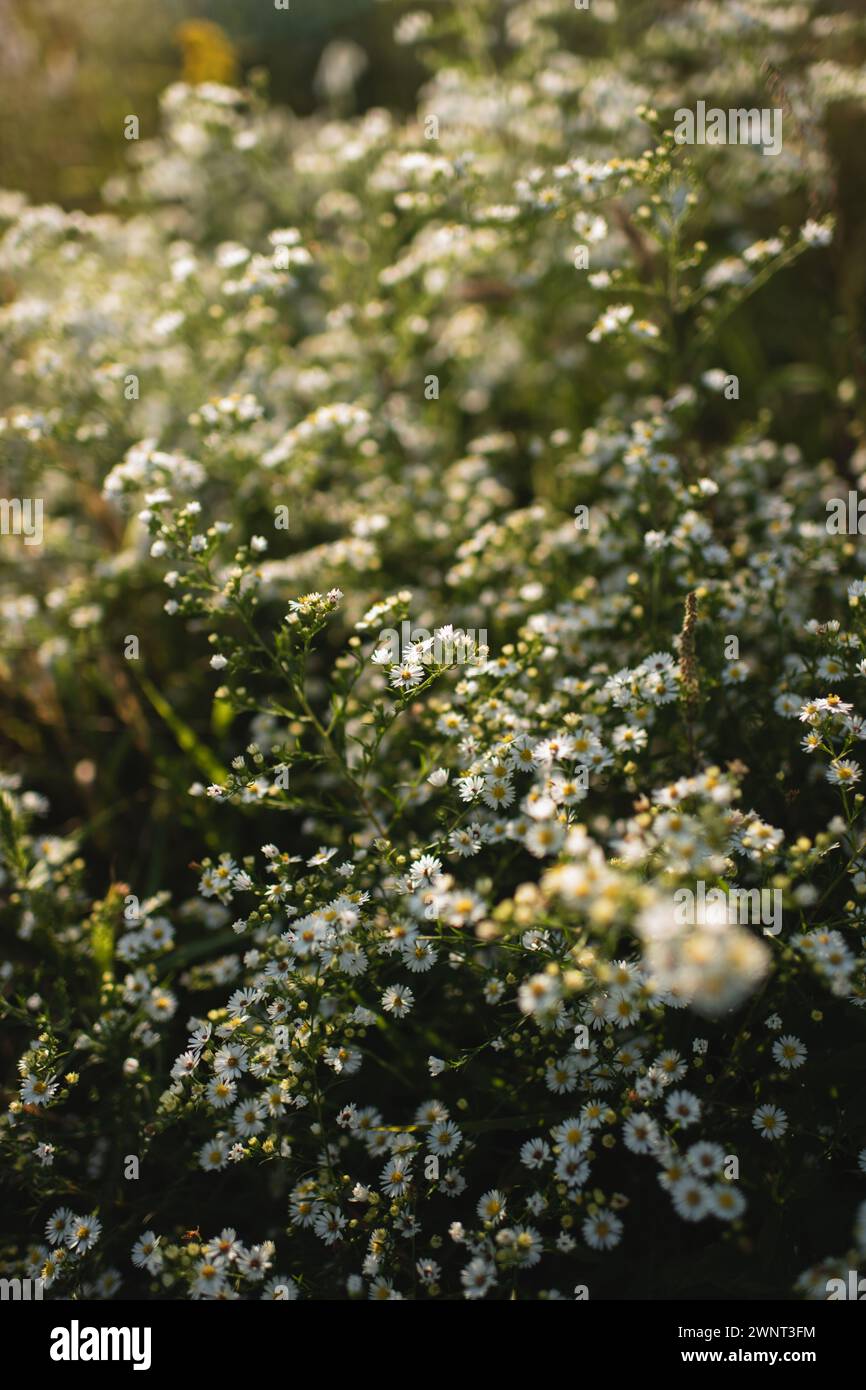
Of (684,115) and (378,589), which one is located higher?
(684,115)

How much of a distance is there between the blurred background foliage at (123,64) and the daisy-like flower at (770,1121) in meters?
7.10

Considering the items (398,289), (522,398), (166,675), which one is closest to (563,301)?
(522,398)

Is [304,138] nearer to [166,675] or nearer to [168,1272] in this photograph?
[166,675]

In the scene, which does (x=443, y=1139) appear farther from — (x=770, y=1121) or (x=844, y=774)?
(x=844, y=774)

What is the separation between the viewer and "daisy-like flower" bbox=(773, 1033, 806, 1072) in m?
2.20

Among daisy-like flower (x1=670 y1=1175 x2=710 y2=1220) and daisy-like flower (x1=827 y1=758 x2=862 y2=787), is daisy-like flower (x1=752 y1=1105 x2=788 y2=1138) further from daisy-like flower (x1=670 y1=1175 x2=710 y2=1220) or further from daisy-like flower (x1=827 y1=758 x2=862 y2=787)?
daisy-like flower (x1=827 y1=758 x2=862 y2=787)

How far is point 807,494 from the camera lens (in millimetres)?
3812

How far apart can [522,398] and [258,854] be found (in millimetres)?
3492

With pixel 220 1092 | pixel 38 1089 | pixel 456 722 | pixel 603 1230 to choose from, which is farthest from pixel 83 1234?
pixel 456 722

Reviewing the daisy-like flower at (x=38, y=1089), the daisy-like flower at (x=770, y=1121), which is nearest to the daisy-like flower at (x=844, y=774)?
the daisy-like flower at (x=770, y=1121)

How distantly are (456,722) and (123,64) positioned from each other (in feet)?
30.6

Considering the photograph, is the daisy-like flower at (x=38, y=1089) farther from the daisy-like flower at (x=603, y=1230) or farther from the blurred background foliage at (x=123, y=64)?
the blurred background foliage at (x=123, y=64)

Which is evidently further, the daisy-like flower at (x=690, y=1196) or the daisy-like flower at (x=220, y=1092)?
the daisy-like flower at (x=220, y=1092)

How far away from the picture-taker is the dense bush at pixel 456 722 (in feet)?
7.15
